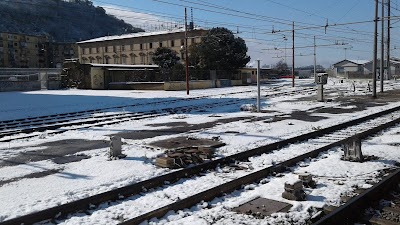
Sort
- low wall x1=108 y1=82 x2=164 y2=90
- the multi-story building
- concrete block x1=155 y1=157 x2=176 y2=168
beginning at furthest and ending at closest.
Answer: the multi-story building
low wall x1=108 y1=82 x2=164 y2=90
concrete block x1=155 y1=157 x2=176 y2=168

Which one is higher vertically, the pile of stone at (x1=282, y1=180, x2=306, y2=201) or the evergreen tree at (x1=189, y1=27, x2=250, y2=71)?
the evergreen tree at (x1=189, y1=27, x2=250, y2=71)

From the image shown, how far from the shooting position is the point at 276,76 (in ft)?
340

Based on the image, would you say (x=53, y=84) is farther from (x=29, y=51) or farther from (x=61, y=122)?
(x=29, y=51)

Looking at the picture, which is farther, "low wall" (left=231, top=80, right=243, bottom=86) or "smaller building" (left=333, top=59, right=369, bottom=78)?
"smaller building" (left=333, top=59, right=369, bottom=78)

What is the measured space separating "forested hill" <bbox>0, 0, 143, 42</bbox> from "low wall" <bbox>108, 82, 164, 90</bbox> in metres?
108

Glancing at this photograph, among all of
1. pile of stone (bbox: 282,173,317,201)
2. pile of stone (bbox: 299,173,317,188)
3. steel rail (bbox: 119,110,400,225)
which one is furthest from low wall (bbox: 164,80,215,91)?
pile of stone (bbox: 282,173,317,201)

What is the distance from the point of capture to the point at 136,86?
4953cm

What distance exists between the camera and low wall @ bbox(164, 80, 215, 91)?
152 feet

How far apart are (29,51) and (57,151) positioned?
12309 centimetres

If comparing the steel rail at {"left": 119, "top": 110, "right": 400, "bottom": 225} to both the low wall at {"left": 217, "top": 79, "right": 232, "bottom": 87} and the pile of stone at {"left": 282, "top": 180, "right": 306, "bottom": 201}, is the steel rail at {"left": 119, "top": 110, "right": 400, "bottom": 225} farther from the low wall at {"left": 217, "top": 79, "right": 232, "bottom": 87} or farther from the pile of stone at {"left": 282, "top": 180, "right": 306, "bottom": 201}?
the low wall at {"left": 217, "top": 79, "right": 232, "bottom": 87}

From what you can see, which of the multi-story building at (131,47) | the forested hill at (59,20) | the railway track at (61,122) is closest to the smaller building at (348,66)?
the multi-story building at (131,47)

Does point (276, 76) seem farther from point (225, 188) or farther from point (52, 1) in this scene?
point (52, 1)

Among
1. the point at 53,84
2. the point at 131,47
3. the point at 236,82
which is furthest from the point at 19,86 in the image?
the point at 131,47

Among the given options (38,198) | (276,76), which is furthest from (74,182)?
(276,76)
